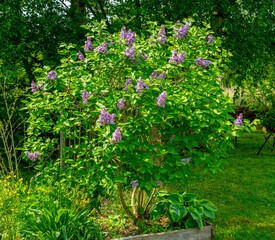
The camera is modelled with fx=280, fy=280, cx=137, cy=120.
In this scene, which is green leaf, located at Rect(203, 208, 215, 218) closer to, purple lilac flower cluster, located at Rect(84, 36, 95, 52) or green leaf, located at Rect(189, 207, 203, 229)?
green leaf, located at Rect(189, 207, 203, 229)

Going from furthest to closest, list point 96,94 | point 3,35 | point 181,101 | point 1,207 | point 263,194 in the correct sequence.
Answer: point 3,35 → point 263,194 → point 1,207 → point 96,94 → point 181,101

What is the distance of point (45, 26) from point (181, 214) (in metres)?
6.37

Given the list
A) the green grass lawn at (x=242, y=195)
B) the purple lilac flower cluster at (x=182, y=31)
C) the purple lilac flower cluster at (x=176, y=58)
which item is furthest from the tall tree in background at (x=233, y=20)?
the purple lilac flower cluster at (x=176, y=58)

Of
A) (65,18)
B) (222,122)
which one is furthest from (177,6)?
(222,122)

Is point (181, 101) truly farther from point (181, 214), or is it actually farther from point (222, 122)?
point (181, 214)

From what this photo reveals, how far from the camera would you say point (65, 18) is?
743cm

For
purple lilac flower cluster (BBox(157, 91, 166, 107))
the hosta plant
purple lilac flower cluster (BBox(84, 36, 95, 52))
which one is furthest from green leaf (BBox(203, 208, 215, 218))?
purple lilac flower cluster (BBox(84, 36, 95, 52))

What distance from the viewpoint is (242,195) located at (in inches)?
227

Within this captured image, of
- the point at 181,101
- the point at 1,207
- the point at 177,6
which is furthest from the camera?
the point at 177,6

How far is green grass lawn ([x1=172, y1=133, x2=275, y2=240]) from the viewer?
4.12 meters

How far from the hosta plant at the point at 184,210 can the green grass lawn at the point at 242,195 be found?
2.00 ft

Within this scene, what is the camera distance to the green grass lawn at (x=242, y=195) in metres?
4.12

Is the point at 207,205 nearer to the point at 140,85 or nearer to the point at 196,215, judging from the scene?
the point at 196,215

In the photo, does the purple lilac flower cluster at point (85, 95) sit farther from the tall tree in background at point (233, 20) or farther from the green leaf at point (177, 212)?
the tall tree in background at point (233, 20)
